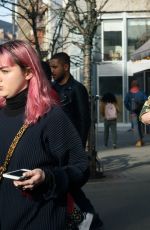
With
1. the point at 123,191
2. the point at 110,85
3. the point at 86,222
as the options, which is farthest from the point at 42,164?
the point at 110,85

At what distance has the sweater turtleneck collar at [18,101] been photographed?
3.18m

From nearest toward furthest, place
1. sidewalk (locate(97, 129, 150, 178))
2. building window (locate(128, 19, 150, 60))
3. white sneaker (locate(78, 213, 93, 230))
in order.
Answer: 1. white sneaker (locate(78, 213, 93, 230))
2. sidewalk (locate(97, 129, 150, 178))
3. building window (locate(128, 19, 150, 60))

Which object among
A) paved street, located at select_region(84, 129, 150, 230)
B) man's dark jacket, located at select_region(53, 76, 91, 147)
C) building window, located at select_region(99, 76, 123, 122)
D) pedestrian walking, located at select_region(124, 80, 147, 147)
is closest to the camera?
man's dark jacket, located at select_region(53, 76, 91, 147)

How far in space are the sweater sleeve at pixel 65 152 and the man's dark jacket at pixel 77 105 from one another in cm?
304

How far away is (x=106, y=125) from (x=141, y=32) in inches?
440

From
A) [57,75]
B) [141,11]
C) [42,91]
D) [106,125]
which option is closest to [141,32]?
[141,11]

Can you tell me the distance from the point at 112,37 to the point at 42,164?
26744mm

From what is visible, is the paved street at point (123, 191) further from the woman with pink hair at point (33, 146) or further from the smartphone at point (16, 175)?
the smartphone at point (16, 175)

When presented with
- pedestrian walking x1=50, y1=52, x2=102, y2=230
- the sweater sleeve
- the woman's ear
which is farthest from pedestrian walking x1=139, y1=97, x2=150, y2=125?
pedestrian walking x1=50, y1=52, x2=102, y2=230

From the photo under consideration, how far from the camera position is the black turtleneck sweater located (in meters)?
3.05

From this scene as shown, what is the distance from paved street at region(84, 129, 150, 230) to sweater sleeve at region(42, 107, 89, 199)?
14.9 feet

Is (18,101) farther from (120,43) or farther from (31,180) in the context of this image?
(120,43)

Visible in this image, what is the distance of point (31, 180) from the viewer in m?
2.82

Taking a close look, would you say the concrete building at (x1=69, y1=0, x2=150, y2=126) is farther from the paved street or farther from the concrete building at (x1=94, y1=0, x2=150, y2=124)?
the paved street
